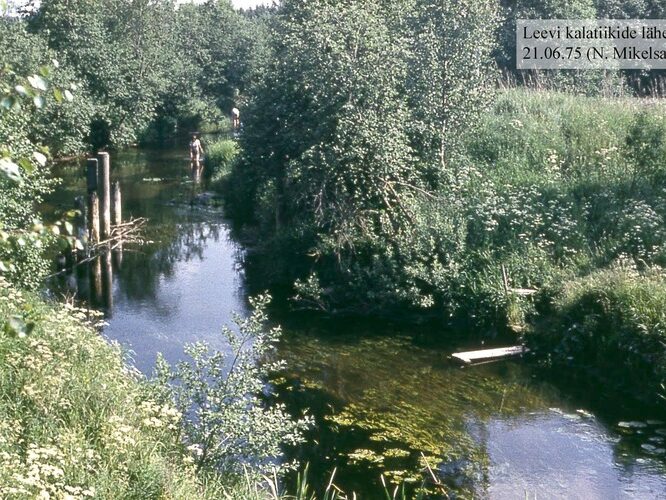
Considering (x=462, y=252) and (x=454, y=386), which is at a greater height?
(x=462, y=252)

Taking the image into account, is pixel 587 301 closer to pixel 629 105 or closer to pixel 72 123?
pixel 629 105

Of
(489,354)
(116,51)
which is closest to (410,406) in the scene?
(489,354)

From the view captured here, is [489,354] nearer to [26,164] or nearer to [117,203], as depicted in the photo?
[26,164]

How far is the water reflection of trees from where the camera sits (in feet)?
64.8

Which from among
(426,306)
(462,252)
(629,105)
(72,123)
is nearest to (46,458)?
(426,306)

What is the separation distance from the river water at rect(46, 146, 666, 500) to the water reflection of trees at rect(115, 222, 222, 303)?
91mm

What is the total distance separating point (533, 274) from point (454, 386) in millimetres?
3816

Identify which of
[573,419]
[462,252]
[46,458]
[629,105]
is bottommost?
[573,419]

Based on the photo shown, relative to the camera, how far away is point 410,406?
13086 mm

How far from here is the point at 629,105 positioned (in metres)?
23.6

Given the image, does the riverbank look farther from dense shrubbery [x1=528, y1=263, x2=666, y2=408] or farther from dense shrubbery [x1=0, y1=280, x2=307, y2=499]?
dense shrubbery [x1=0, y1=280, x2=307, y2=499]

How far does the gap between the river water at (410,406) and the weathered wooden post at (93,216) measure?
1448 mm

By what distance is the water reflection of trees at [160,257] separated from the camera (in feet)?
64.8

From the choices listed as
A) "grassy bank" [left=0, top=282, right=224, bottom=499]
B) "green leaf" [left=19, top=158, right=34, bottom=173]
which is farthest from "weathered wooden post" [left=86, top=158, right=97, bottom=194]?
"green leaf" [left=19, top=158, right=34, bottom=173]
